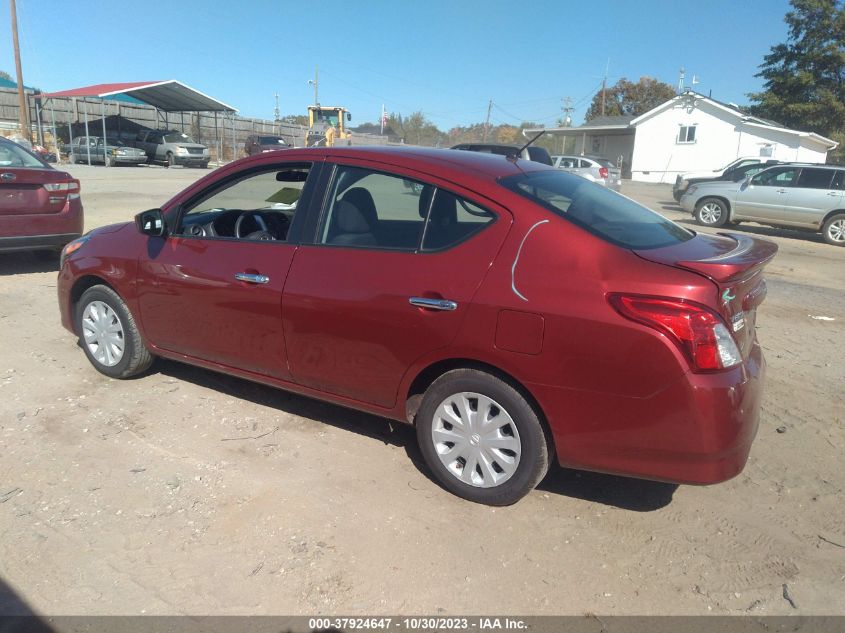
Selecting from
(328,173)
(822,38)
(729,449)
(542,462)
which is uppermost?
(822,38)

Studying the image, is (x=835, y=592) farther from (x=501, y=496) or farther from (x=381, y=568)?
(x=381, y=568)

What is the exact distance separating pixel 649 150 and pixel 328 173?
42923 millimetres

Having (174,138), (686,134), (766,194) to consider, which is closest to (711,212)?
(766,194)

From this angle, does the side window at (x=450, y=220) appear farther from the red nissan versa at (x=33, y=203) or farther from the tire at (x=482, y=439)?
the red nissan versa at (x=33, y=203)

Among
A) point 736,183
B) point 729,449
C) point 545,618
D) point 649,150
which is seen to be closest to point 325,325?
point 545,618

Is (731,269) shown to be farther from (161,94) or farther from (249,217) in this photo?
(161,94)

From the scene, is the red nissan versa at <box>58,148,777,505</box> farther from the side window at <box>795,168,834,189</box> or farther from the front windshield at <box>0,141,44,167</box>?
the side window at <box>795,168,834,189</box>

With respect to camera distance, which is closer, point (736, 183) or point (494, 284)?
point (494, 284)

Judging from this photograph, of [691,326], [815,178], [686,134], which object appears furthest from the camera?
[686,134]

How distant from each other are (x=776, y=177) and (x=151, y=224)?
14936 mm

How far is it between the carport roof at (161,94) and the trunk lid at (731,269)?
3141 centimetres

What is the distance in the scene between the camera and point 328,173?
368cm

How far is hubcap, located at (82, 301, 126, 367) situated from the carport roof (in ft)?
93.8

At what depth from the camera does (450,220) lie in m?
3.25
